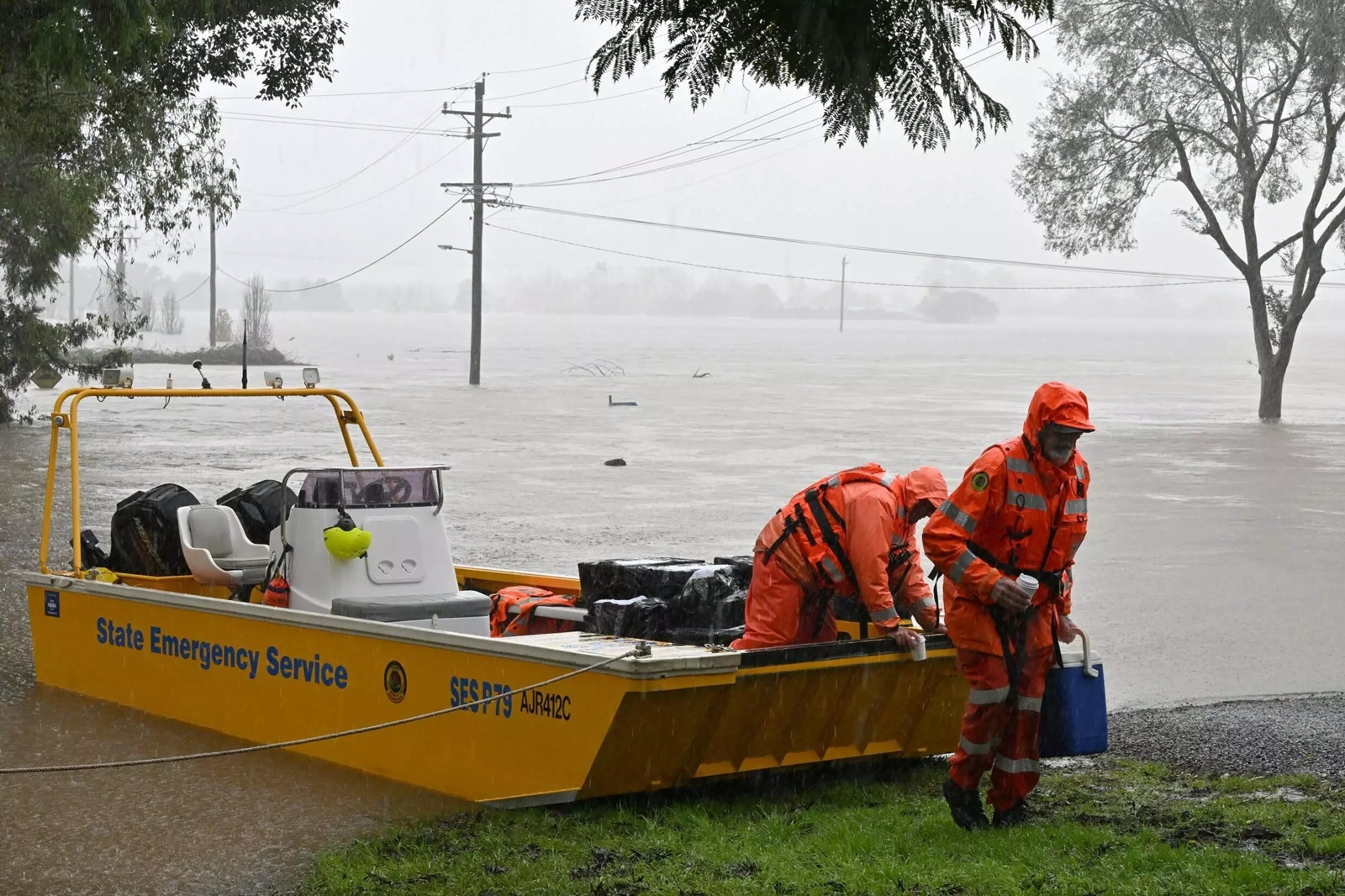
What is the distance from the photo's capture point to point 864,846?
19.4 feet

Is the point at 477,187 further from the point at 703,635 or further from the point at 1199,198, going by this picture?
the point at 703,635

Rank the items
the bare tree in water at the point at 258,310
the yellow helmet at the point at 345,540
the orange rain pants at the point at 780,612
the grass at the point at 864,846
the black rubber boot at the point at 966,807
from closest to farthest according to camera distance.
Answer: the grass at the point at 864,846 < the black rubber boot at the point at 966,807 < the orange rain pants at the point at 780,612 < the yellow helmet at the point at 345,540 < the bare tree in water at the point at 258,310

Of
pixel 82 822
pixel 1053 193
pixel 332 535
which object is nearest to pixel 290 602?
pixel 332 535

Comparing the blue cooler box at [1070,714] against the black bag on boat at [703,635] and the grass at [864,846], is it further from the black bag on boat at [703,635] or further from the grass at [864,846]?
the black bag on boat at [703,635]

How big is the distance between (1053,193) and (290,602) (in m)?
33.6

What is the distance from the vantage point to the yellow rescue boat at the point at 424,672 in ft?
20.6

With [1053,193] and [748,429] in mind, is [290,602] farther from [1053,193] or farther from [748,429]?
[1053,193]

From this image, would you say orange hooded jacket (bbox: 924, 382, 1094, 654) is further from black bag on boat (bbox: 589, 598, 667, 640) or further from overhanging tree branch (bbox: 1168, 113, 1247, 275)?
overhanging tree branch (bbox: 1168, 113, 1247, 275)

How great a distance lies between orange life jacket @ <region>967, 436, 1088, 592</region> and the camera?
5.82m

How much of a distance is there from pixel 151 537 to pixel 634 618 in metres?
3.39

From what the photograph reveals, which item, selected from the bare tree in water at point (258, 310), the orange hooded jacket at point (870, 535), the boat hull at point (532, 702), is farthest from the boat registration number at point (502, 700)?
the bare tree in water at point (258, 310)

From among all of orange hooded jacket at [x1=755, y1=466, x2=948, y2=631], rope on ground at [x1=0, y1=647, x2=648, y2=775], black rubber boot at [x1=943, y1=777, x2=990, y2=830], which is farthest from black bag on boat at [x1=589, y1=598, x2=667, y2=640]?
black rubber boot at [x1=943, y1=777, x2=990, y2=830]

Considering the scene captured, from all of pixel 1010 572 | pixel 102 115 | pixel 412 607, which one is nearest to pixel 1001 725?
pixel 1010 572

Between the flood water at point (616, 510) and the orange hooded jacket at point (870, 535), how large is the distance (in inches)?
65.1
